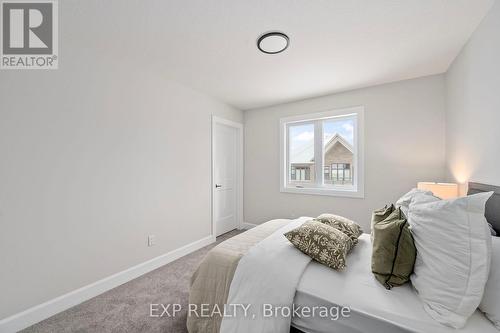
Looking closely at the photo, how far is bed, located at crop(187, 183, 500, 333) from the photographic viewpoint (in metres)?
0.95

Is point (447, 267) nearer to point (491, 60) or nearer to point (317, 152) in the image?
point (491, 60)

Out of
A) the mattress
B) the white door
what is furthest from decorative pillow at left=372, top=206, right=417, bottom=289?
the white door

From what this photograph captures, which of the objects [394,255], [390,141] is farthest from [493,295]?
[390,141]

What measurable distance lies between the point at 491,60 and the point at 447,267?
164cm

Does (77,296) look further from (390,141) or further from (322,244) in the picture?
(390,141)

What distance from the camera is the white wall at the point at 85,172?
1.63 metres

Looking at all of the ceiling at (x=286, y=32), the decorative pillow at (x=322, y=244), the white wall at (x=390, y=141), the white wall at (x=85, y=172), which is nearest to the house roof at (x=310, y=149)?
the white wall at (x=390, y=141)

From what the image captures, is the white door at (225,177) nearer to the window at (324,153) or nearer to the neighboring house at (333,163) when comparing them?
the window at (324,153)

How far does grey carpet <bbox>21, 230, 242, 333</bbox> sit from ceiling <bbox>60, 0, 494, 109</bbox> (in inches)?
97.3

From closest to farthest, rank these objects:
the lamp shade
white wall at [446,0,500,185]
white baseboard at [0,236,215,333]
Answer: white wall at [446,0,500,185]
white baseboard at [0,236,215,333]
the lamp shade

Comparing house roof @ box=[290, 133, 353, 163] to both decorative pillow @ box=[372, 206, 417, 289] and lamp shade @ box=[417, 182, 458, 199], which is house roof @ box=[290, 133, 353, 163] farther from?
decorative pillow @ box=[372, 206, 417, 289]

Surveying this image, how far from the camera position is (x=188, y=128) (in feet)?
9.99

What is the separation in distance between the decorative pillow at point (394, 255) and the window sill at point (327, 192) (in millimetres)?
1976

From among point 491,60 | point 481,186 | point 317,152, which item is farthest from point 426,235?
point 317,152
